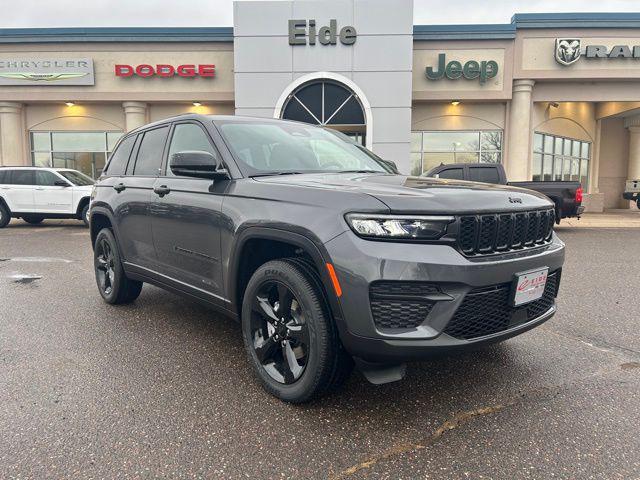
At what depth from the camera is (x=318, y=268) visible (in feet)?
8.50

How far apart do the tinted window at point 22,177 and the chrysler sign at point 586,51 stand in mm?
17981

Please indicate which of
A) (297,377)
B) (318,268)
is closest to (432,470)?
(297,377)

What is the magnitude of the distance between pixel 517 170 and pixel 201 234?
Result: 17.5 meters

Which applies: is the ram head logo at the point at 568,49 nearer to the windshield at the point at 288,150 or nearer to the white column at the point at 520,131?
the white column at the point at 520,131

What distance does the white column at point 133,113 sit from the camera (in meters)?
19.1

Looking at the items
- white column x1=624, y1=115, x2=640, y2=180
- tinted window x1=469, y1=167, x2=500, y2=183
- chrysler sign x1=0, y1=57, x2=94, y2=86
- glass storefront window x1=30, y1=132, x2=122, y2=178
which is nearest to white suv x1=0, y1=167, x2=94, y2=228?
chrysler sign x1=0, y1=57, x2=94, y2=86

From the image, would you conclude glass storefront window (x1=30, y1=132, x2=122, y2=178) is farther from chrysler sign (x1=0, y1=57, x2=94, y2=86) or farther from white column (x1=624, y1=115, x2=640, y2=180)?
white column (x1=624, y1=115, x2=640, y2=180)

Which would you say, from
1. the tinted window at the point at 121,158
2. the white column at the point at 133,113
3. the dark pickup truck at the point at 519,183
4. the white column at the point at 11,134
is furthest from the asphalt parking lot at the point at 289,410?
the white column at the point at 11,134

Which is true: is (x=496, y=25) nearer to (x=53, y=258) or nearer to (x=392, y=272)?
(x=53, y=258)

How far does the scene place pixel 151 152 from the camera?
14.6ft

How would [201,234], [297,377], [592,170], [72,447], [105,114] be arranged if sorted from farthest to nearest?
[592,170], [105,114], [201,234], [297,377], [72,447]

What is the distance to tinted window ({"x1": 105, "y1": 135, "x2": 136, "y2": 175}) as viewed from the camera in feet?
16.0

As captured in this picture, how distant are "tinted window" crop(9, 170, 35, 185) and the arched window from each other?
320 inches

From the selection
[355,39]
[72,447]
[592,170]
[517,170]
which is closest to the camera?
[72,447]
